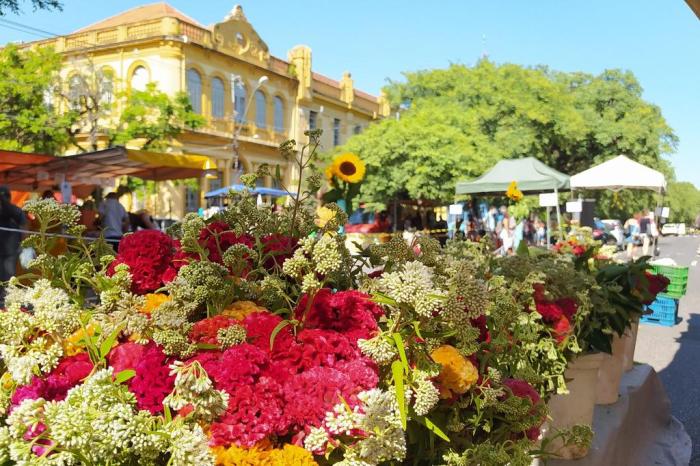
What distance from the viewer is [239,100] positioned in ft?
99.1

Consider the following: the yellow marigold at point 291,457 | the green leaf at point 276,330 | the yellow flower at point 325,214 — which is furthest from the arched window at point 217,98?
the yellow marigold at point 291,457

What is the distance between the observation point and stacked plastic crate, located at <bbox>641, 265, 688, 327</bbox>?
24.0 ft

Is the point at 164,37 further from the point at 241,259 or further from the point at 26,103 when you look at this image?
the point at 241,259

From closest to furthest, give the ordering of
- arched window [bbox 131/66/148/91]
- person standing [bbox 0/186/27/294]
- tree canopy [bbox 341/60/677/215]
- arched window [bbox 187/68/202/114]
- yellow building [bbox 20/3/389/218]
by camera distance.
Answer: person standing [bbox 0/186/27/294] < tree canopy [bbox 341/60/677/215] < yellow building [bbox 20/3/389/218] < arched window [bbox 131/66/148/91] < arched window [bbox 187/68/202/114]

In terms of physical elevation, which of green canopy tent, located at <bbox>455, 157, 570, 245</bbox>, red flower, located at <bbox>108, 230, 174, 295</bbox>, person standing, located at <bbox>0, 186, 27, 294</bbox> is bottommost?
person standing, located at <bbox>0, 186, 27, 294</bbox>

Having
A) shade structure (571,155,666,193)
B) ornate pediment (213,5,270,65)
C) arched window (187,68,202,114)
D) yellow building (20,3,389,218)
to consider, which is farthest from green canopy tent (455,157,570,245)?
ornate pediment (213,5,270,65)

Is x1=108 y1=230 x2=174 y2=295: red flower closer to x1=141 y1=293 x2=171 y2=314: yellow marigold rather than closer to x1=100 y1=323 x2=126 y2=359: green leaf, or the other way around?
x1=141 y1=293 x2=171 y2=314: yellow marigold

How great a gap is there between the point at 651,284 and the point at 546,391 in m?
1.36

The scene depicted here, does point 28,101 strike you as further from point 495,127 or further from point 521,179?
point 495,127

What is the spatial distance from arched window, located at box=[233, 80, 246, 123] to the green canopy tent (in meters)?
18.3

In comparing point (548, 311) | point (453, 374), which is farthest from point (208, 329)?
point (548, 311)

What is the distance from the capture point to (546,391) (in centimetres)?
256

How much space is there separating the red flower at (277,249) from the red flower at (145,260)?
0.81ft

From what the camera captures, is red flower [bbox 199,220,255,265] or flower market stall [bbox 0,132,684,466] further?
red flower [bbox 199,220,255,265]
